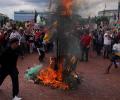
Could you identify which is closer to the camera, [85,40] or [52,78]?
[52,78]

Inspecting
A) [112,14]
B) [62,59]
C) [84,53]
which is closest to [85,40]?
[84,53]

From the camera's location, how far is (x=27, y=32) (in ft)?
77.9

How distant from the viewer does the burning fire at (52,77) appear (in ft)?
37.9

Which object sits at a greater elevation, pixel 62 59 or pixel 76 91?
pixel 62 59

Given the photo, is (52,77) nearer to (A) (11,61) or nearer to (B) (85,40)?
(A) (11,61)

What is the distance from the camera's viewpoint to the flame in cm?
1153

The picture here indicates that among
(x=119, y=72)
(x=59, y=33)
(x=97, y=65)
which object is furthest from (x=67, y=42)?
(x=97, y=65)

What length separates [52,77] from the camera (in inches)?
470

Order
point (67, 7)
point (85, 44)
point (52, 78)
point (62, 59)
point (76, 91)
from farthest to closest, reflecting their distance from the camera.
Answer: point (85, 44) → point (62, 59) → point (52, 78) → point (67, 7) → point (76, 91)

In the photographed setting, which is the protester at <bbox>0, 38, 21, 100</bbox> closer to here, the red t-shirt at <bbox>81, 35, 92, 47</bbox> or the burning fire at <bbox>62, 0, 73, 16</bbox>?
the burning fire at <bbox>62, 0, 73, 16</bbox>

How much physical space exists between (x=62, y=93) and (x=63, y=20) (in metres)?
2.55

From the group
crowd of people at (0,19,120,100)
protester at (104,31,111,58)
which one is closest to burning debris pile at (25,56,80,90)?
crowd of people at (0,19,120,100)

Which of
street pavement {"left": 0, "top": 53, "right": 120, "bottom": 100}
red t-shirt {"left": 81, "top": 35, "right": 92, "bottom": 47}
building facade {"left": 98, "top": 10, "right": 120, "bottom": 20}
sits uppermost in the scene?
building facade {"left": 98, "top": 10, "right": 120, "bottom": 20}

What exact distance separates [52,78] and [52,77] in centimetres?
4
